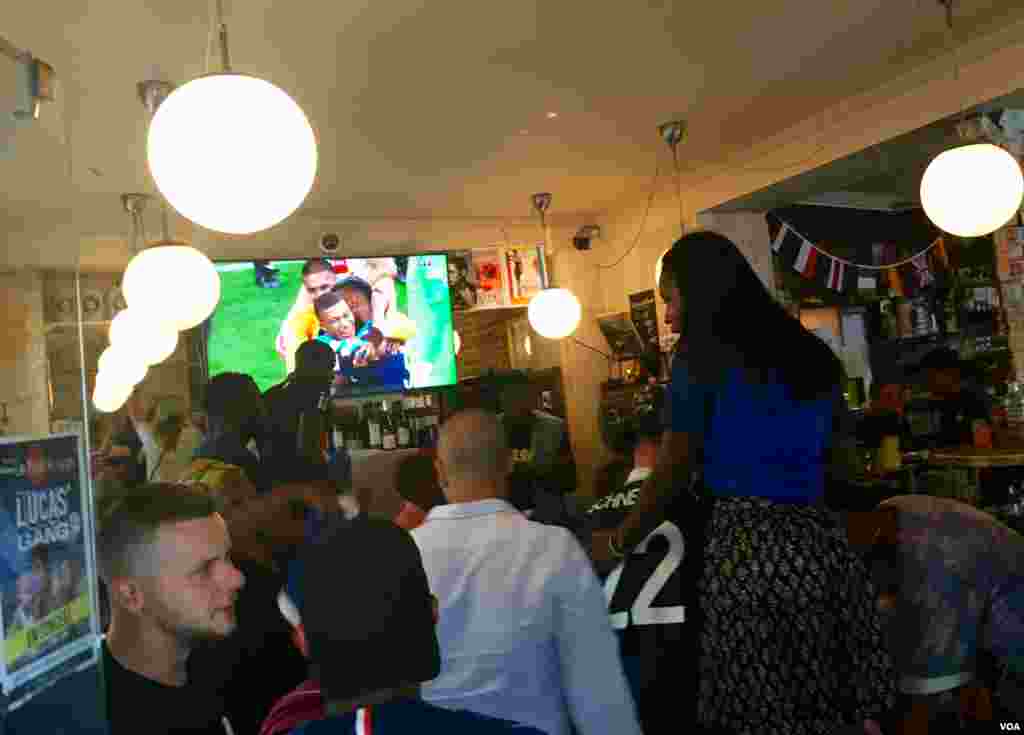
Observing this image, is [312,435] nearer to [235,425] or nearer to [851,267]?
[235,425]

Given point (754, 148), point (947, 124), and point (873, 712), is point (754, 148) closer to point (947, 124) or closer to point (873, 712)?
point (947, 124)

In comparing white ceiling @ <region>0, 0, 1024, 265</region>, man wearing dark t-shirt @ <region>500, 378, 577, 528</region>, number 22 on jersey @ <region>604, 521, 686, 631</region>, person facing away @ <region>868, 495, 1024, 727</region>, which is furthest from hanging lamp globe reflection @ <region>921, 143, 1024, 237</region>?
number 22 on jersey @ <region>604, 521, 686, 631</region>

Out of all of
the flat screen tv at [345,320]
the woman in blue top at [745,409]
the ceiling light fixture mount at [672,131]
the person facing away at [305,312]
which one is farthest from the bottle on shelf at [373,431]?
the woman in blue top at [745,409]

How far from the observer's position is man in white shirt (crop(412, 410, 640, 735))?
1626 mm

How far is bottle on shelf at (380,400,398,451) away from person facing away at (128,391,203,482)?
4.86 feet

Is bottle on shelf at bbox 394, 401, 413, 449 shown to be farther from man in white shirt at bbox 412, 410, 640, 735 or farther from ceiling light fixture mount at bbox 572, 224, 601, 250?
man in white shirt at bbox 412, 410, 640, 735

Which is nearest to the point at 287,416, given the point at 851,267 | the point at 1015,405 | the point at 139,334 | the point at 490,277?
the point at 139,334

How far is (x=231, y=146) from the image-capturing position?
1950 mm

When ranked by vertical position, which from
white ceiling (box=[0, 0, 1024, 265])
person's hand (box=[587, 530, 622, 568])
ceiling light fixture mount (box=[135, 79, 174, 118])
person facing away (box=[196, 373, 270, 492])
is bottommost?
person's hand (box=[587, 530, 622, 568])

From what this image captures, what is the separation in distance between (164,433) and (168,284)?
1409 millimetres

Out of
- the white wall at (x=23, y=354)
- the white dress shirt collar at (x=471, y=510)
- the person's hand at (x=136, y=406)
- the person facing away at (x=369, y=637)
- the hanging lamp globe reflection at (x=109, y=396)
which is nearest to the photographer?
the person facing away at (x=369, y=637)

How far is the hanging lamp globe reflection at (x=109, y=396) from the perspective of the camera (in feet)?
9.16

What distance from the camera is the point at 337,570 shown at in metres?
1.13

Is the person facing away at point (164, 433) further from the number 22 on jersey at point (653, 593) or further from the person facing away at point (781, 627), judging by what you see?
the person facing away at point (781, 627)
